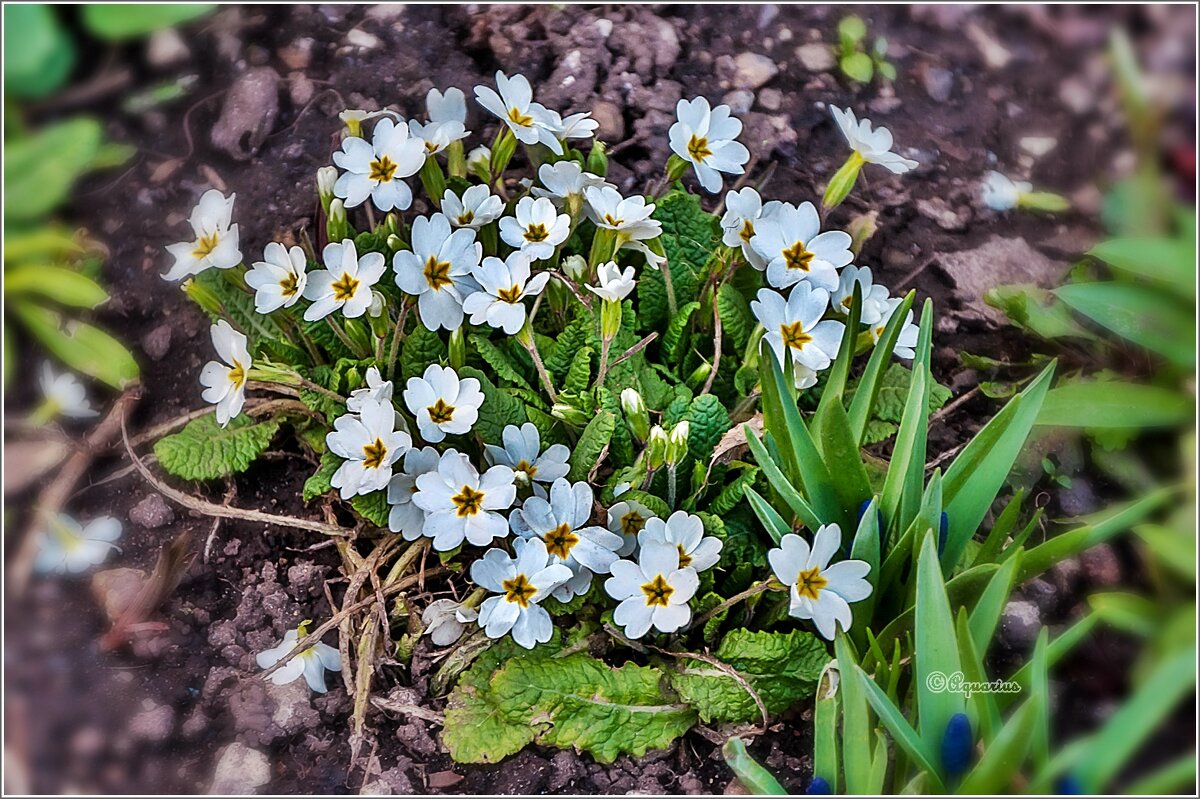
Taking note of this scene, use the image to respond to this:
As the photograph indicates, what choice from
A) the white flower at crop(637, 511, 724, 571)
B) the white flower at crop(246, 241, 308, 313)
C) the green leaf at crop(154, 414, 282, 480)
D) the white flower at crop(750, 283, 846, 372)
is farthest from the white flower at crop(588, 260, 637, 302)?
the green leaf at crop(154, 414, 282, 480)

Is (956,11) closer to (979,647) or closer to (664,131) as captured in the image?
(664,131)

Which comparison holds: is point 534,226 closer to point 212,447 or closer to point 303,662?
point 212,447

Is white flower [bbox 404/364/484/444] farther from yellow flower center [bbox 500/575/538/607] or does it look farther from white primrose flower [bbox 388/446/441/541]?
yellow flower center [bbox 500/575/538/607]

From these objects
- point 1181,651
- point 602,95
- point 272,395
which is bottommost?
point 272,395

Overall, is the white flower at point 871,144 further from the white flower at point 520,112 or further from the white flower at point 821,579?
the white flower at point 821,579

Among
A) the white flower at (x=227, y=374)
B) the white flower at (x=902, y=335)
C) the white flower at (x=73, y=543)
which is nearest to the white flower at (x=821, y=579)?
the white flower at (x=902, y=335)

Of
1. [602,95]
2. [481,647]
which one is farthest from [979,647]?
[602,95]
